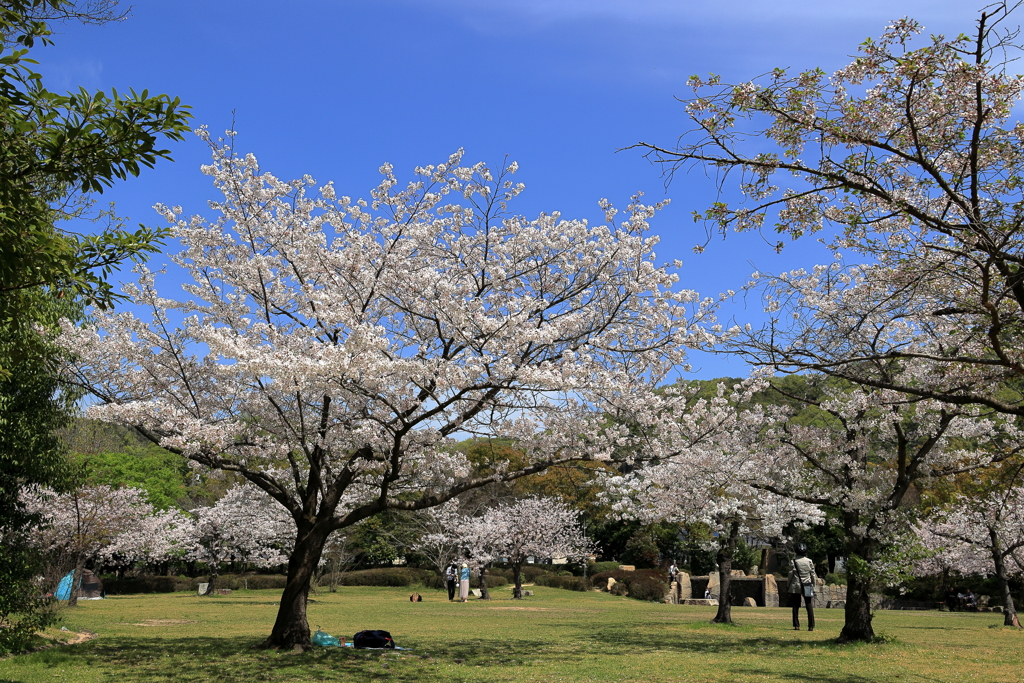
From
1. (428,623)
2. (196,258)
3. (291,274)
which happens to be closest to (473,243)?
(291,274)

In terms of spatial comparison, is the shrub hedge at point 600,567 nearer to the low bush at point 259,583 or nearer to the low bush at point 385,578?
the low bush at point 385,578

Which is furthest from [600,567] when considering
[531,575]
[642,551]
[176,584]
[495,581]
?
[176,584]

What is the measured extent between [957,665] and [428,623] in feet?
37.4

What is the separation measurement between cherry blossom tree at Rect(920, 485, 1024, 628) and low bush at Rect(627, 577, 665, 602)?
10.6 m

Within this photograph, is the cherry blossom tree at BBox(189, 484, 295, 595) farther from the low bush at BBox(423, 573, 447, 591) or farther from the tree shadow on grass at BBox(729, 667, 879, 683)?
the tree shadow on grass at BBox(729, 667, 879, 683)

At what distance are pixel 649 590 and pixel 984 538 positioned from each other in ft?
45.6

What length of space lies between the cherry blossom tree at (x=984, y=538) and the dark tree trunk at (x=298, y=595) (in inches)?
482

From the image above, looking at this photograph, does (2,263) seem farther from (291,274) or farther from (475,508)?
(475,508)

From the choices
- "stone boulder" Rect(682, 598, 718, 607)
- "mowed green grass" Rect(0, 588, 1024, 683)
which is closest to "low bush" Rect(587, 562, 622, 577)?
"stone boulder" Rect(682, 598, 718, 607)

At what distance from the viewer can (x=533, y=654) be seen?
11.1m

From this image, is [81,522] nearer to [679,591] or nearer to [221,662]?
[221,662]

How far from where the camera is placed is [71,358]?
408 inches

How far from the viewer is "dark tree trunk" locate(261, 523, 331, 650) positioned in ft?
36.8

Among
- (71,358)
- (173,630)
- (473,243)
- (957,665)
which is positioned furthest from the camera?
(173,630)
